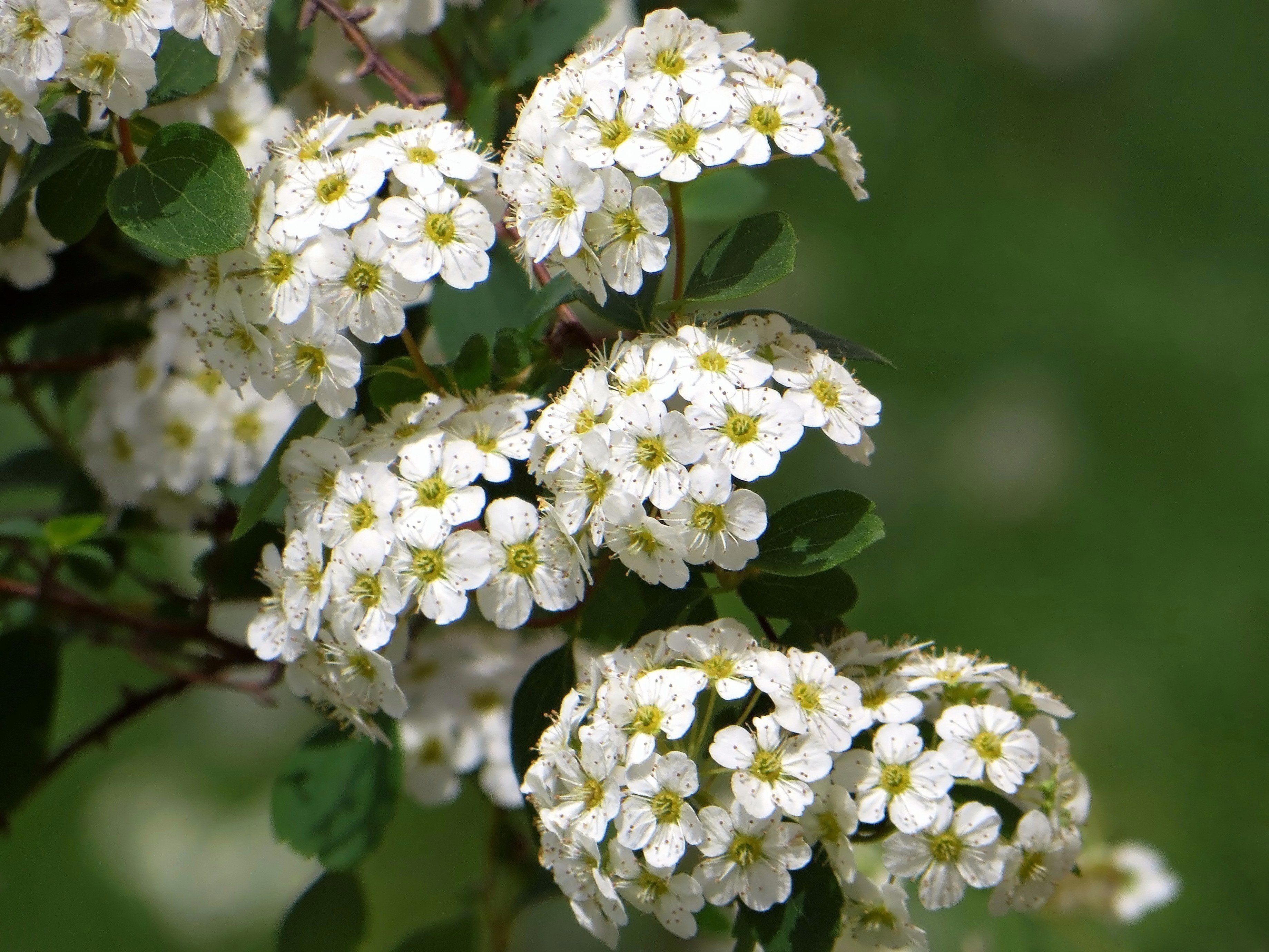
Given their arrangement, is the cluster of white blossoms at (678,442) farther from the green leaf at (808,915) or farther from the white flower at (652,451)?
the green leaf at (808,915)

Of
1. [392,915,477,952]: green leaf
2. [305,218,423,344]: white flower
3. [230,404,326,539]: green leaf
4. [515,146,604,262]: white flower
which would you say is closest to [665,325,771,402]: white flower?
[515,146,604,262]: white flower

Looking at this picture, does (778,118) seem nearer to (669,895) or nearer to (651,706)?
(651,706)

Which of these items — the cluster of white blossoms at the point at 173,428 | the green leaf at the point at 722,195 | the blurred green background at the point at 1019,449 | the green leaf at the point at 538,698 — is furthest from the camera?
the blurred green background at the point at 1019,449

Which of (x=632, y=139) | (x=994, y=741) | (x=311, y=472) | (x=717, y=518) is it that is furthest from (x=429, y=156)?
(x=994, y=741)

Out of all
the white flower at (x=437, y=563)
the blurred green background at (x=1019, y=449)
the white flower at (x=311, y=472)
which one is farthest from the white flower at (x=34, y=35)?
the blurred green background at (x=1019, y=449)

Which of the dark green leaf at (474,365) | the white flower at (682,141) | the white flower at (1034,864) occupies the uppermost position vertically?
the white flower at (682,141)

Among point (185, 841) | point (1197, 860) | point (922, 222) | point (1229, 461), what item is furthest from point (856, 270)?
point (185, 841)

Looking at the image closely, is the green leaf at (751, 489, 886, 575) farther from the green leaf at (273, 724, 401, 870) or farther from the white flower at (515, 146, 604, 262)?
the green leaf at (273, 724, 401, 870)
